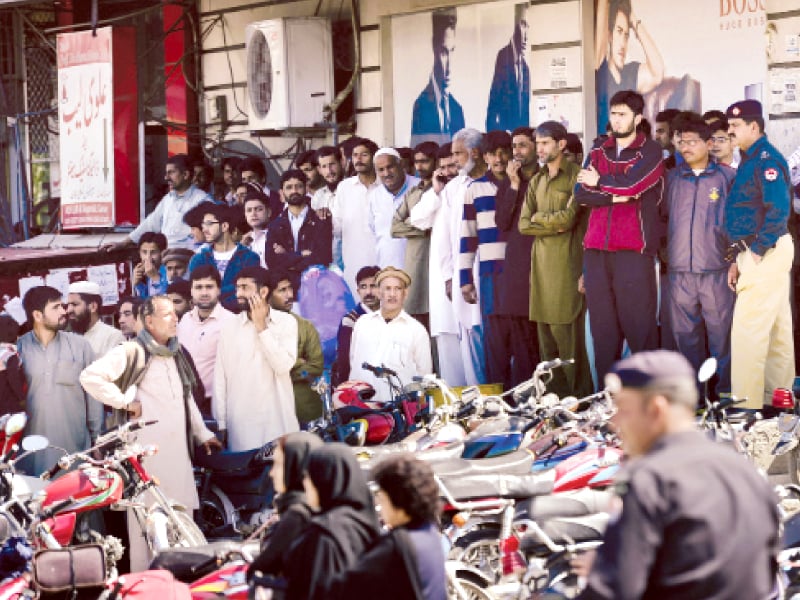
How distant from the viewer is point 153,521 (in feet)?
33.6

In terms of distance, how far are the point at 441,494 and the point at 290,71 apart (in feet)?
24.4

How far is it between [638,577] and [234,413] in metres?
7.92

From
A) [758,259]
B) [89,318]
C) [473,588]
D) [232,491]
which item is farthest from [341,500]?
[89,318]

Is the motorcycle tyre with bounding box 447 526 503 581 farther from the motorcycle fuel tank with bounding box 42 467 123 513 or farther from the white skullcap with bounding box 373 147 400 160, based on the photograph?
the white skullcap with bounding box 373 147 400 160

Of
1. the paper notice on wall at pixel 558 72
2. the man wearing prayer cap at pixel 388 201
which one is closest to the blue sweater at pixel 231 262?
the man wearing prayer cap at pixel 388 201

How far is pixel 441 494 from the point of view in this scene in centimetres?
873

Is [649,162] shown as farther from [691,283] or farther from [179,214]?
[179,214]

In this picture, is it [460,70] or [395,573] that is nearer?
[395,573]

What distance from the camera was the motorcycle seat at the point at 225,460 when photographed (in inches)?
459

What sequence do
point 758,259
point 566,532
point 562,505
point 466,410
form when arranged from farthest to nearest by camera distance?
point 758,259, point 466,410, point 562,505, point 566,532

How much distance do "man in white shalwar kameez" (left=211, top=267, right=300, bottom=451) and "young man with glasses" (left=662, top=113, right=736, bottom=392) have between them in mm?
2762

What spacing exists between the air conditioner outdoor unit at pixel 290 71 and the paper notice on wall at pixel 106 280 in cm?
193

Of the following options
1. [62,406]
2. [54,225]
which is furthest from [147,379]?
[54,225]

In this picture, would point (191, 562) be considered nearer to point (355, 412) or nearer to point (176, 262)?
point (355, 412)
